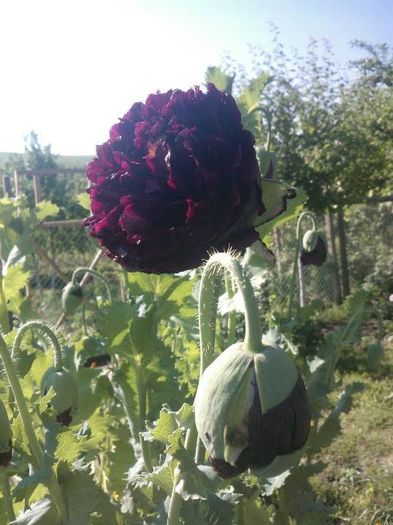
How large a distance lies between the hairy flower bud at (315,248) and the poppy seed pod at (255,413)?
1.51 m

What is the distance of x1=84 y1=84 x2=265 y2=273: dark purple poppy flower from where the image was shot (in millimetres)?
742

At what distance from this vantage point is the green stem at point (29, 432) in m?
0.88

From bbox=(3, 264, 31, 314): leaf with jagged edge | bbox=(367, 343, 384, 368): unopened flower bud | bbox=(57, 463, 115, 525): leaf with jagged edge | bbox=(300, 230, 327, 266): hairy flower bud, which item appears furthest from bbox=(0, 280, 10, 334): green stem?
bbox=(367, 343, 384, 368): unopened flower bud

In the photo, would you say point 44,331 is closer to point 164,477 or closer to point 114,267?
point 164,477

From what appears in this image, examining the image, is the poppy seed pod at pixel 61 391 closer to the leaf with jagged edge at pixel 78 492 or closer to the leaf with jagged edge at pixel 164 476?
the leaf with jagged edge at pixel 78 492

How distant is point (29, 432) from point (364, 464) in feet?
8.76

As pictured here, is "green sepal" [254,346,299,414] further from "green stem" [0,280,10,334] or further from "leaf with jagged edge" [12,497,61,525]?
"green stem" [0,280,10,334]

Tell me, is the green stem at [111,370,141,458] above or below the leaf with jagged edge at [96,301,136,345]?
below

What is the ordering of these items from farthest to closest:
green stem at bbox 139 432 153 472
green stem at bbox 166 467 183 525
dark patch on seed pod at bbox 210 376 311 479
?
green stem at bbox 139 432 153 472 < green stem at bbox 166 467 183 525 < dark patch on seed pod at bbox 210 376 311 479

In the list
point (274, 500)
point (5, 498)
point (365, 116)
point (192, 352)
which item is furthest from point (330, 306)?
point (5, 498)

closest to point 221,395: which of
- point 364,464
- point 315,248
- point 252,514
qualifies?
point 252,514

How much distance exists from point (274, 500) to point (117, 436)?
3.14 ft

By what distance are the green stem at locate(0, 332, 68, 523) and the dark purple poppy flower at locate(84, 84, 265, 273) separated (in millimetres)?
243

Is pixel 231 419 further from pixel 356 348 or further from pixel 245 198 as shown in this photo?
pixel 356 348
